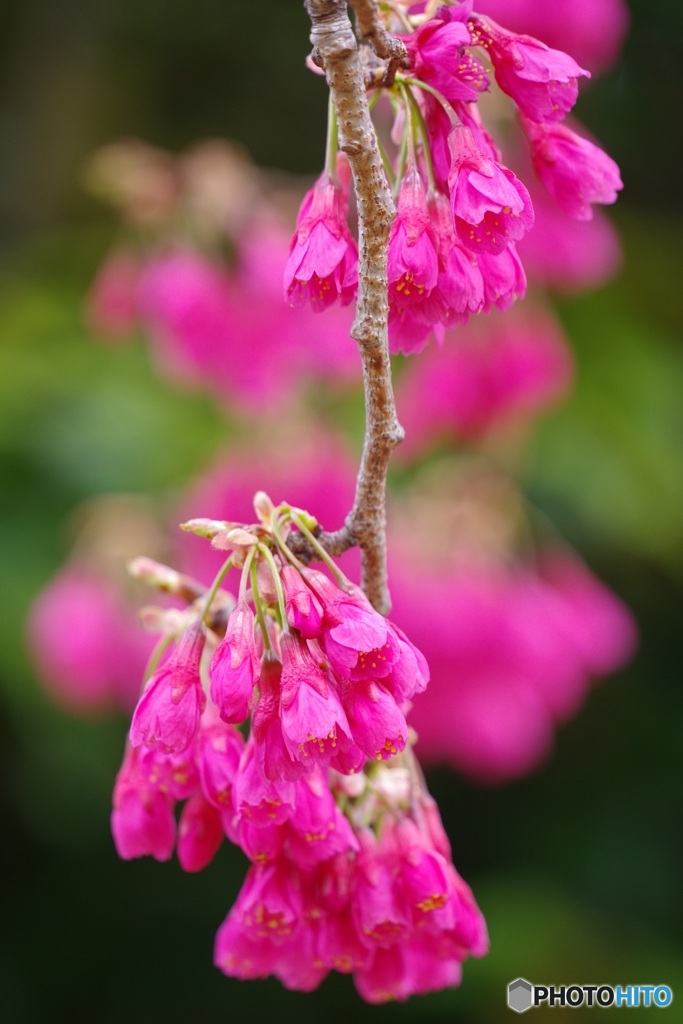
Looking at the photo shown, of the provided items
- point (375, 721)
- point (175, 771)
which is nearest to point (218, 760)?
point (175, 771)

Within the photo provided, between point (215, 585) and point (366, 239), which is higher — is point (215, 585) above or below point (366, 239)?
below

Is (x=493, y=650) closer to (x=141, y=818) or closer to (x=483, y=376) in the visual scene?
(x=483, y=376)

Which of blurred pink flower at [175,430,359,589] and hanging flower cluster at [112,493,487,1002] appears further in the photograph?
blurred pink flower at [175,430,359,589]

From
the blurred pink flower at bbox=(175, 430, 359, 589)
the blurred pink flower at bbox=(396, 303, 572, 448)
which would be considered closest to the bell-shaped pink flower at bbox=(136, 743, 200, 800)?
the blurred pink flower at bbox=(175, 430, 359, 589)

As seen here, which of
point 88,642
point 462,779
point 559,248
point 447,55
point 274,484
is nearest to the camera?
point 447,55

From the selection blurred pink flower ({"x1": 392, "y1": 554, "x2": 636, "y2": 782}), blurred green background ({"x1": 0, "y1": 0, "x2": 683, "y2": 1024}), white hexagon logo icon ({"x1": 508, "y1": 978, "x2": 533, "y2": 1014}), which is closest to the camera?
white hexagon logo icon ({"x1": 508, "y1": 978, "x2": 533, "y2": 1014})

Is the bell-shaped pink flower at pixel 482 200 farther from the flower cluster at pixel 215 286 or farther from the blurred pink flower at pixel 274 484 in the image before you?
the flower cluster at pixel 215 286

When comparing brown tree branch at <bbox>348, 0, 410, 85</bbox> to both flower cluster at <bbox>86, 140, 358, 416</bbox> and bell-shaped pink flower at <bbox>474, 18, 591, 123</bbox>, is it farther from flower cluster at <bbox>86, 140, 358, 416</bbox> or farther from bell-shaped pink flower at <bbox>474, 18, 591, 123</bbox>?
flower cluster at <bbox>86, 140, 358, 416</bbox>
